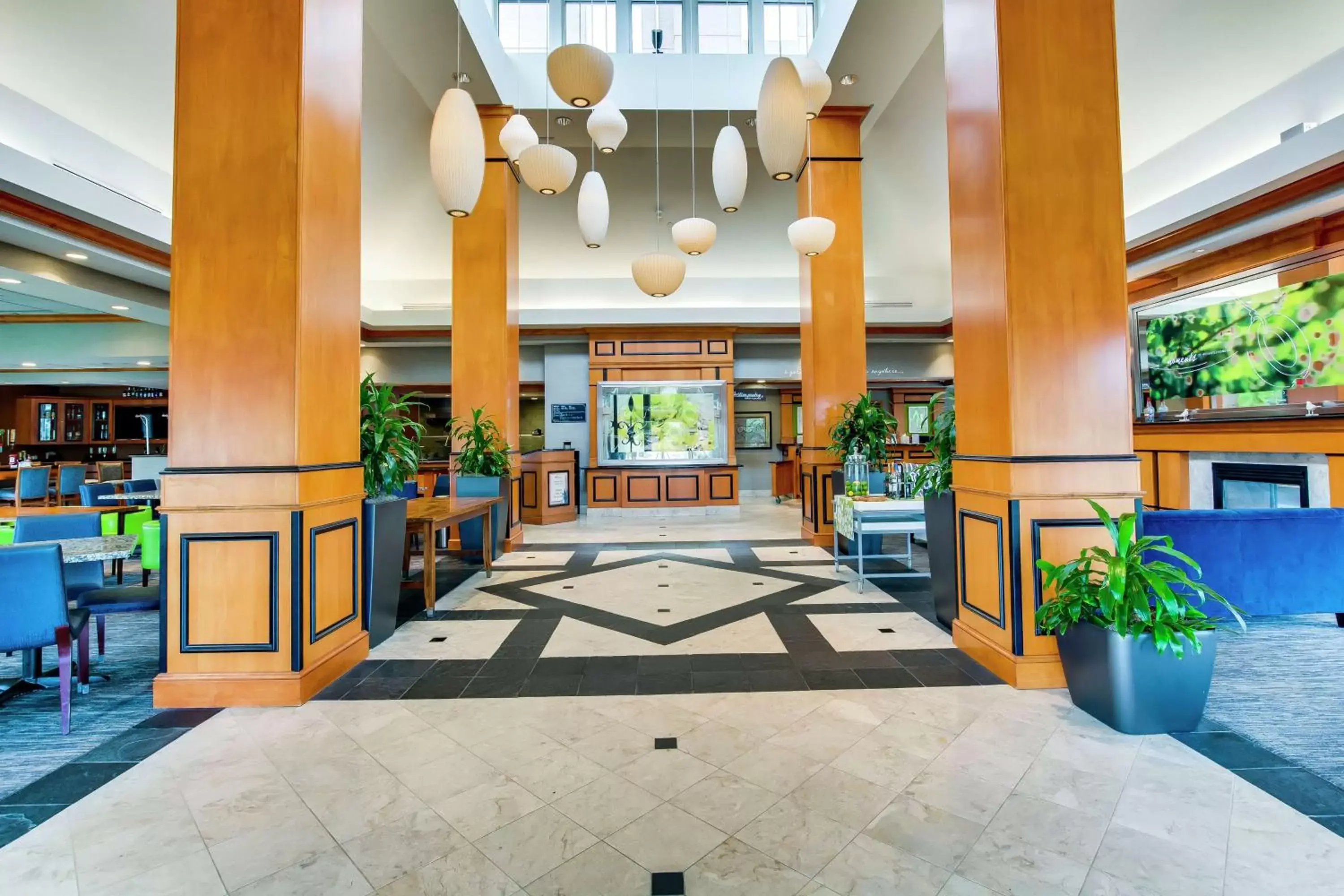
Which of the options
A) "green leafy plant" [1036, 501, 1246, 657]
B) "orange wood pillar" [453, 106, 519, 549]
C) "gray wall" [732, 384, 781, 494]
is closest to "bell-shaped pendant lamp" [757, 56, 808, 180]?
"green leafy plant" [1036, 501, 1246, 657]

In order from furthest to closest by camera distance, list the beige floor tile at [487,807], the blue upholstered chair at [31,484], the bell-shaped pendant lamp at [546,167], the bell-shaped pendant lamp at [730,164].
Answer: the blue upholstered chair at [31,484]
the bell-shaped pendant lamp at [730,164]
the bell-shaped pendant lamp at [546,167]
the beige floor tile at [487,807]

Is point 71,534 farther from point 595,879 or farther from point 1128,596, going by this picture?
point 1128,596

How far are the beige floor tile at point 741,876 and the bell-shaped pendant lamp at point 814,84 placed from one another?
14.5 feet

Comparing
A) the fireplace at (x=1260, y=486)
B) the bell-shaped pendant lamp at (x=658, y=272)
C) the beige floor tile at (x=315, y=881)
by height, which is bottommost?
the beige floor tile at (x=315, y=881)

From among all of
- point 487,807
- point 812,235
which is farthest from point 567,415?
point 487,807

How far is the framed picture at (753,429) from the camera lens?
1266cm

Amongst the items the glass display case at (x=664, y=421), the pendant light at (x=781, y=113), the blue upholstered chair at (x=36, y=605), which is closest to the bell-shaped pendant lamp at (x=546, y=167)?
the pendant light at (x=781, y=113)

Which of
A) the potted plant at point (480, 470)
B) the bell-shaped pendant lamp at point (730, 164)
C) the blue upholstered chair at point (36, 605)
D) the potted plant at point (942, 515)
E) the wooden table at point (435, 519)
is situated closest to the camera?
the blue upholstered chair at point (36, 605)

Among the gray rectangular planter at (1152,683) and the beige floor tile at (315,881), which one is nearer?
the beige floor tile at (315,881)

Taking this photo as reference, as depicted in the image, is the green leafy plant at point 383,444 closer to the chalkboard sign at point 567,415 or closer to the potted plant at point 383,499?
the potted plant at point 383,499

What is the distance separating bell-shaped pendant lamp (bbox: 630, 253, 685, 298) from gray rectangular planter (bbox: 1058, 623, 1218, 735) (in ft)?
13.3

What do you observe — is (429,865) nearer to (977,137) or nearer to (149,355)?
(977,137)

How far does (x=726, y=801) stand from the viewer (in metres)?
1.89

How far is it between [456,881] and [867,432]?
17.7ft
